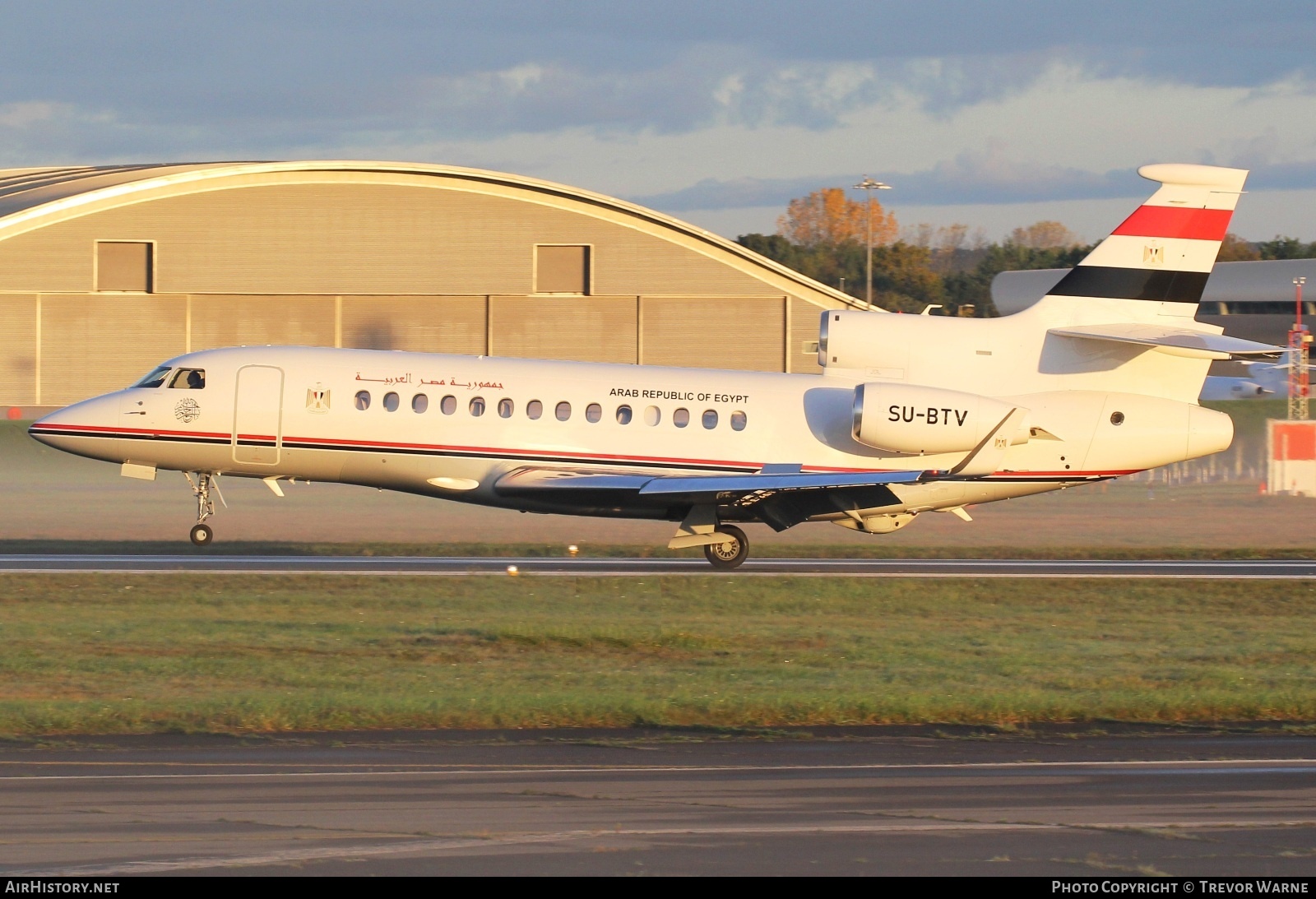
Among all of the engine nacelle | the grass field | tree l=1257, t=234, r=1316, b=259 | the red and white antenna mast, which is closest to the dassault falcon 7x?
the engine nacelle

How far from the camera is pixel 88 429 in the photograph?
2464 centimetres

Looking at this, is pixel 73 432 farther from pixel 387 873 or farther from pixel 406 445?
pixel 387 873

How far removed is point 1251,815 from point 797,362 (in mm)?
45666

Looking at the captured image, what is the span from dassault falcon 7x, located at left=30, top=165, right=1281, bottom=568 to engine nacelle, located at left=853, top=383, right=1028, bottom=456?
0.03 meters

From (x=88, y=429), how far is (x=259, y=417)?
289 centimetres

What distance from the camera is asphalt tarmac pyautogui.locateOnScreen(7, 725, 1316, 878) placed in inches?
317

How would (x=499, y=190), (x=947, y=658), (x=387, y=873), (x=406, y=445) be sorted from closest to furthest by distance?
(x=387, y=873)
(x=947, y=658)
(x=406, y=445)
(x=499, y=190)

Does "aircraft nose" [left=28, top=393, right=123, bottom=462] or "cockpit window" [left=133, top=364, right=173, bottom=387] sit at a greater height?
"cockpit window" [left=133, top=364, right=173, bottom=387]

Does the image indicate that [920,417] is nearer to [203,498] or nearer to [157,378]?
[203,498]

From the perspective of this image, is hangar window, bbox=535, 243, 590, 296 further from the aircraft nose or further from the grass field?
the grass field

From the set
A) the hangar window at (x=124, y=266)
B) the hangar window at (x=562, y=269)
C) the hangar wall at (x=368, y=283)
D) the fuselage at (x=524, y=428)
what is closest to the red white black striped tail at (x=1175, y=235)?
the fuselage at (x=524, y=428)

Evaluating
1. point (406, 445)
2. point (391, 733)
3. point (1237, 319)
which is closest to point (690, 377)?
point (406, 445)

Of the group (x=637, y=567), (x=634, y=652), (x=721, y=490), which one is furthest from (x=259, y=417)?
(x=634, y=652)

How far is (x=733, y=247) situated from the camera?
184 feet
